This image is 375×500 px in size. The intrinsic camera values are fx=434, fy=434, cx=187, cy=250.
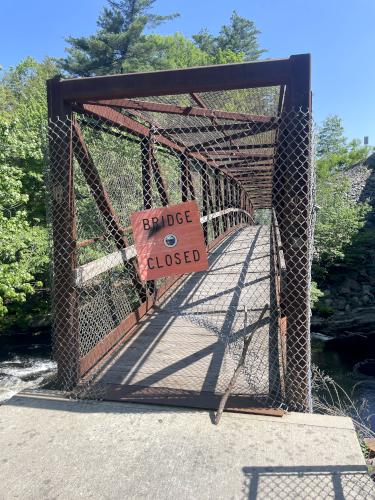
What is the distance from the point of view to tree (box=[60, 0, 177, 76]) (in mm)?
22500

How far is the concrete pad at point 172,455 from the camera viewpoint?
2361 mm

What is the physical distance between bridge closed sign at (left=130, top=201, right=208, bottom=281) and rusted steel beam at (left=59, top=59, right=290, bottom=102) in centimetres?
94

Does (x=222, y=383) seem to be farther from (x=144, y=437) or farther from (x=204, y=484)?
(x=204, y=484)

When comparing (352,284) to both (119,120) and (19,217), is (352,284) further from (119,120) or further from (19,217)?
(119,120)

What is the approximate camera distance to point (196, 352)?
445 centimetres

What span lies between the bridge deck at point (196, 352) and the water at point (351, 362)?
692 cm

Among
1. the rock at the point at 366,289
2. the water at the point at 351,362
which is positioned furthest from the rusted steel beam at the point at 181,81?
the rock at the point at 366,289

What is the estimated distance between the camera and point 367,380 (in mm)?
13570

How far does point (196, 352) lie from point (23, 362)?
1138 centimetres

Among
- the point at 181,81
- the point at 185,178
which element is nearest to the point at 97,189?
the point at 181,81

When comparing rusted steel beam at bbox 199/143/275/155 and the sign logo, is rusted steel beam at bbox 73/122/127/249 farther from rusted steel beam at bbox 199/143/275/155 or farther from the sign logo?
rusted steel beam at bbox 199/143/275/155

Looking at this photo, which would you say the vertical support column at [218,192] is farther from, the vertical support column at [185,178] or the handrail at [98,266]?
the handrail at [98,266]

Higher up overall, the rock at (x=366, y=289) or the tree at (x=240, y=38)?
the tree at (x=240, y=38)

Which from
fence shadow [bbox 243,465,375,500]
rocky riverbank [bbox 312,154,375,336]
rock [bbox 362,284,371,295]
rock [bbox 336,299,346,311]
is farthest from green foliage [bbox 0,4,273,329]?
rock [bbox 362,284,371,295]
